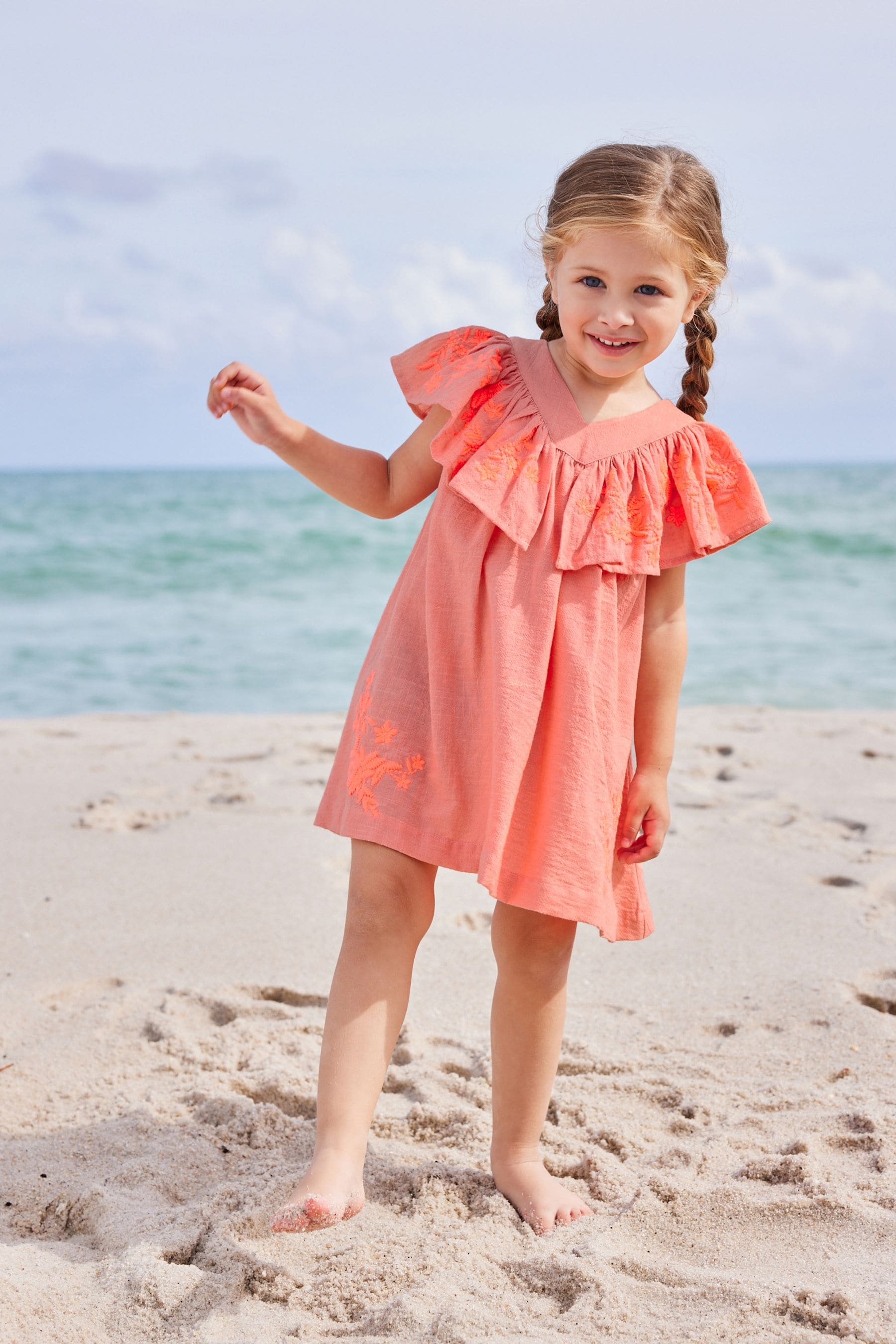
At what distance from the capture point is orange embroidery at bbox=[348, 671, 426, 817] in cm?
182

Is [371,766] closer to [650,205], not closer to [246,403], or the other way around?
[246,403]

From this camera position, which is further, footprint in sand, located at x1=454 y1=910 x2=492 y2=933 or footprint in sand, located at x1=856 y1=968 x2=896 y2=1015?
footprint in sand, located at x1=454 y1=910 x2=492 y2=933

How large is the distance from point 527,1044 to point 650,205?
1296mm

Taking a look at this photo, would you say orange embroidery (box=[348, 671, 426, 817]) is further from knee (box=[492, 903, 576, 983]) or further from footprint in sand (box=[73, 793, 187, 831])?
footprint in sand (box=[73, 793, 187, 831])

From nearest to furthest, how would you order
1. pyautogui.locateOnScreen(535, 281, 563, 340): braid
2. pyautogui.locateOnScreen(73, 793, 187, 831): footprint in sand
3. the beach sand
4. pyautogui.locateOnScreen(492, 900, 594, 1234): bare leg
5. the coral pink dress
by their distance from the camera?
the beach sand < the coral pink dress < pyautogui.locateOnScreen(492, 900, 594, 1234): bare leg < pyautogui.locateOnScreen(535, 281, 563, 340): braid < pyautogui.locateOnScreen(73, 793, 187, 831): footprint in sand

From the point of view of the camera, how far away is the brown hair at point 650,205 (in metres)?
1.79

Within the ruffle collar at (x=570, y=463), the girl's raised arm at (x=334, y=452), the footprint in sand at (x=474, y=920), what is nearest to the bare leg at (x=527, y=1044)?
the ruffle collar at (x=570, y=463)

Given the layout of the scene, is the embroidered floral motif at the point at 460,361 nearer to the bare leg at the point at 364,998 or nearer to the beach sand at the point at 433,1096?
the bare leg at the point at 364,998

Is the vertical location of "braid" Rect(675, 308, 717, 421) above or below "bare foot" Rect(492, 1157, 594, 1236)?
above

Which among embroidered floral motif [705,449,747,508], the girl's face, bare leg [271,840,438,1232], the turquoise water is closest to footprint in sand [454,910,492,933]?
bare leg [271,840,438,1232]

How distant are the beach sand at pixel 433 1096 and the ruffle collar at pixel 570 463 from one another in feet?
3.23

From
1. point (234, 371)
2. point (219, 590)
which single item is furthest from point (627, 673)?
point (219, 590)

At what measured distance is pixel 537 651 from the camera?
175 cm

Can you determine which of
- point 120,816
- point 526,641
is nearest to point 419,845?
point 526,641
